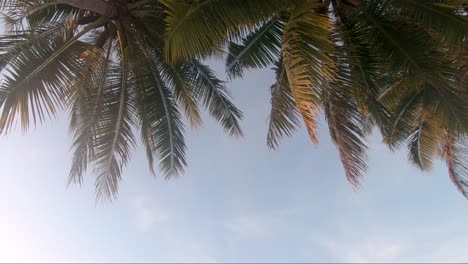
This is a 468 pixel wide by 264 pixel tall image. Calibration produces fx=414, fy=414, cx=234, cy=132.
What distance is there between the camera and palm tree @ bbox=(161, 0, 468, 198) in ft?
18.6

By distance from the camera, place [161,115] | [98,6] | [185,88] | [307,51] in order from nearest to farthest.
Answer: [307,51]
[98,6]
[161,115]
[185,88]

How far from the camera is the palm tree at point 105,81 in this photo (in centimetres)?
654

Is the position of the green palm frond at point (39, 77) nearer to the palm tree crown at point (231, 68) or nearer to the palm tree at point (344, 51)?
the palm tree crown at point (231, 68)

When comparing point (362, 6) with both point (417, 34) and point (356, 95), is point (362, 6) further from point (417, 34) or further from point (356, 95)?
point (356, 95)

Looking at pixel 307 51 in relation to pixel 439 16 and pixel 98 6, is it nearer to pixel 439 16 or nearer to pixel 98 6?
pixel 439 16

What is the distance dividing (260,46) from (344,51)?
1696 millimetres

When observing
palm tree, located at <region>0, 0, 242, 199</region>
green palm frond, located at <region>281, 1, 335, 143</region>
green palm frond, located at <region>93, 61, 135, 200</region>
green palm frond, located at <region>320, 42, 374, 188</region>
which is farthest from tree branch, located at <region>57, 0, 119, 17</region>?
green palm frond, located at <region>320, 42, 374, 188</region>

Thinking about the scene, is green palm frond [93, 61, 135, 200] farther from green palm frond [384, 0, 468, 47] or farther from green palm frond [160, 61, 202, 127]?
green palm frond [384, 0, 468, 47]

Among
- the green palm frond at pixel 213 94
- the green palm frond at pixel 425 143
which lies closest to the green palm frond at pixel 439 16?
the green palm frond at pixel 425 143

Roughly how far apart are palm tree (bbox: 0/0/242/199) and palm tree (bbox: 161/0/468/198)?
151cm

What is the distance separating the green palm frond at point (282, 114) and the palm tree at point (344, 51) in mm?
16

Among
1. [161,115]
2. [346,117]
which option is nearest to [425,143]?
[346,117]

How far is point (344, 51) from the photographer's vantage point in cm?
673

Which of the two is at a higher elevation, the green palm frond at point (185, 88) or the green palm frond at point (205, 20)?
the green palm frond at point (185, 88)
